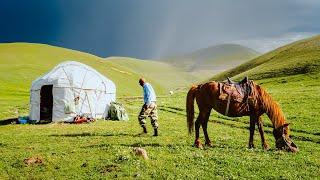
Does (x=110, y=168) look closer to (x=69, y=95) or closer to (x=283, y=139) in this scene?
(x=283, y=139)

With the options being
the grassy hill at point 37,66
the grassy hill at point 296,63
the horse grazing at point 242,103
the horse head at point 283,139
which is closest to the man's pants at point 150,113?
the horse grazing at point 242,103

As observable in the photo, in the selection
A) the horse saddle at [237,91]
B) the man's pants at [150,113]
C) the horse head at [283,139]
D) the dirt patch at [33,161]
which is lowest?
the dirt patch at [33,161]

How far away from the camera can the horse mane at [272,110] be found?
16.5 metres

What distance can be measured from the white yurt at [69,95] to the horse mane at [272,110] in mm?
17510

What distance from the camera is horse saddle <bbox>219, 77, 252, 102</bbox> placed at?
1723 centimetres

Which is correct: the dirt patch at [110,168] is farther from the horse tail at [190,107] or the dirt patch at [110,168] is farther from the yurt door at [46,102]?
the yurt door at [46,102]

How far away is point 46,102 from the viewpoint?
112 feet

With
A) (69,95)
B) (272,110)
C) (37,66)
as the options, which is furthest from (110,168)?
(37,66)

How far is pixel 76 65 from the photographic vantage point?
35062 mm

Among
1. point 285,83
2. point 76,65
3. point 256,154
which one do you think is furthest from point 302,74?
point 256,154

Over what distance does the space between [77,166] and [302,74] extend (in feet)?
251

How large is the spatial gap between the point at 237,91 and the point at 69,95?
17296mm

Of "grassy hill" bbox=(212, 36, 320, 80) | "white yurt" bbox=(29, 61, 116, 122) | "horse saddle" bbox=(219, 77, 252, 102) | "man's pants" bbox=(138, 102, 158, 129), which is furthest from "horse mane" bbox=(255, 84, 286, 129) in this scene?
"grassy hill" bbox=(212, 36, 320, 80)

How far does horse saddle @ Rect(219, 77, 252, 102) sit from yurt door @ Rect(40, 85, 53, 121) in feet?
60.2
